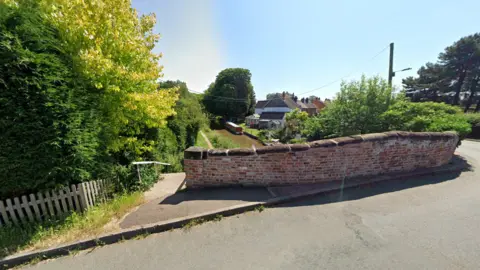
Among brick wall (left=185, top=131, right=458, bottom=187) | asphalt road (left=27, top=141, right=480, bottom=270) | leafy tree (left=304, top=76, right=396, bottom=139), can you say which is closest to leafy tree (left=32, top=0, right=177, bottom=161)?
brick wall (left=185, top=131, right=458, bottom=187)

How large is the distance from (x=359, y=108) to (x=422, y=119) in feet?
6.62

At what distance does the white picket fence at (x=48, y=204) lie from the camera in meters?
3.03

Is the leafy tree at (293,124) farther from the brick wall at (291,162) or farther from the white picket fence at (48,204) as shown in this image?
A: the white picket fence at (48,204)

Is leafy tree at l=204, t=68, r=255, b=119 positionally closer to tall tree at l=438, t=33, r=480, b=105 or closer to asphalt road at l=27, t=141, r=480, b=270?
tall tree at l=438, t=33, r=480, b=105

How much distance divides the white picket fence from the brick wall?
197 cm

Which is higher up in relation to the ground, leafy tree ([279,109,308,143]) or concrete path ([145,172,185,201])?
leafy tree ([279,109,308,143])

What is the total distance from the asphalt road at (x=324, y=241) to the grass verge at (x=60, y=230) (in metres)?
0.41

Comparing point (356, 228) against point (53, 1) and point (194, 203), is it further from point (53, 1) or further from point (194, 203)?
point (53, 1)

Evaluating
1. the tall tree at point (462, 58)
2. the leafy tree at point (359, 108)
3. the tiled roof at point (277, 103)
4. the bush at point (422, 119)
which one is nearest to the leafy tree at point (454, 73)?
the tall tree at point (462, 58)

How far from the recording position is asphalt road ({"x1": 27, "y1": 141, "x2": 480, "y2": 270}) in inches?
92.9

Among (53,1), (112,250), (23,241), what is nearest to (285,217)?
(112,250)

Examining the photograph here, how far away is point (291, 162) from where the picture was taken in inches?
172

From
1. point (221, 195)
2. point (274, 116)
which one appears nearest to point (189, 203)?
point (221, 195)

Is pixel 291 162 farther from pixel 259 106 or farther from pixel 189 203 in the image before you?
pixel 259 106
